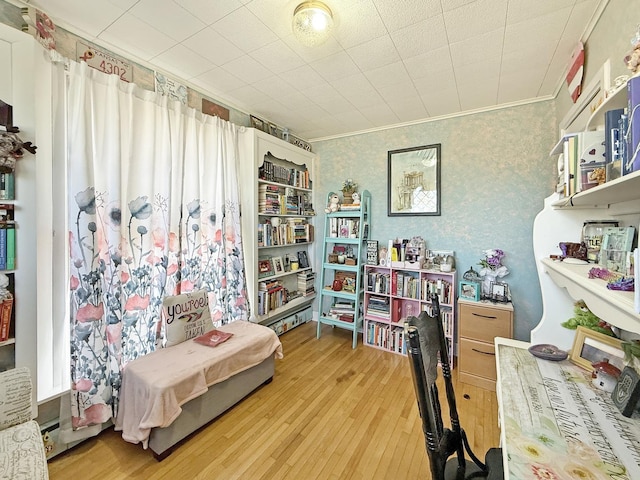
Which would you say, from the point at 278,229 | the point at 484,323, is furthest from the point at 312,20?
the point at 484,323

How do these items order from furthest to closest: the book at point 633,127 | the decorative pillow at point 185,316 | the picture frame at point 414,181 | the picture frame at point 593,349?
1. the picture frame at point 414,181
2. the decorative pillow at point 185,316
3. the picture frame at point 593,349
4. the book at point 633,127

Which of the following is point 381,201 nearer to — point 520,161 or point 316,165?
point 316,165

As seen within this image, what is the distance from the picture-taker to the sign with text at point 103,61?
1.69m

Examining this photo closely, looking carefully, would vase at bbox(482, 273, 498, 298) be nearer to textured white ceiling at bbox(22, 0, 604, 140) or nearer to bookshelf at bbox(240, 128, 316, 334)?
textured white ceiling at bbox(22, 0, 604, 140)

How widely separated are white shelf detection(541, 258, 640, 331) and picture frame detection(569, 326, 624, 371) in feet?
0.79

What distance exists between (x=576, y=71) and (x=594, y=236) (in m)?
1.15

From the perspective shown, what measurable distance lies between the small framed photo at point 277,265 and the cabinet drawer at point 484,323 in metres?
1.96

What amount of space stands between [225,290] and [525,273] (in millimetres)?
2875

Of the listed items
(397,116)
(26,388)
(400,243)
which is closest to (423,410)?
(26,388)

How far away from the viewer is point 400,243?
9.93 feet

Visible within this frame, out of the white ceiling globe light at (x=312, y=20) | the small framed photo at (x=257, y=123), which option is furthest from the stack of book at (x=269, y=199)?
the white ceiling globe light at (x=312, y=20)

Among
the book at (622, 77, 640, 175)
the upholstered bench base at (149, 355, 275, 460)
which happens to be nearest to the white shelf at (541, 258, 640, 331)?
the book at (622, 77, 640, 175)

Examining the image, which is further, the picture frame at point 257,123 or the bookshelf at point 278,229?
the picture frame at point 257,123

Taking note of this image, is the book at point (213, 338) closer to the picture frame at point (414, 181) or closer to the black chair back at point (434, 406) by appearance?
the black chair back at point (434, 406)
